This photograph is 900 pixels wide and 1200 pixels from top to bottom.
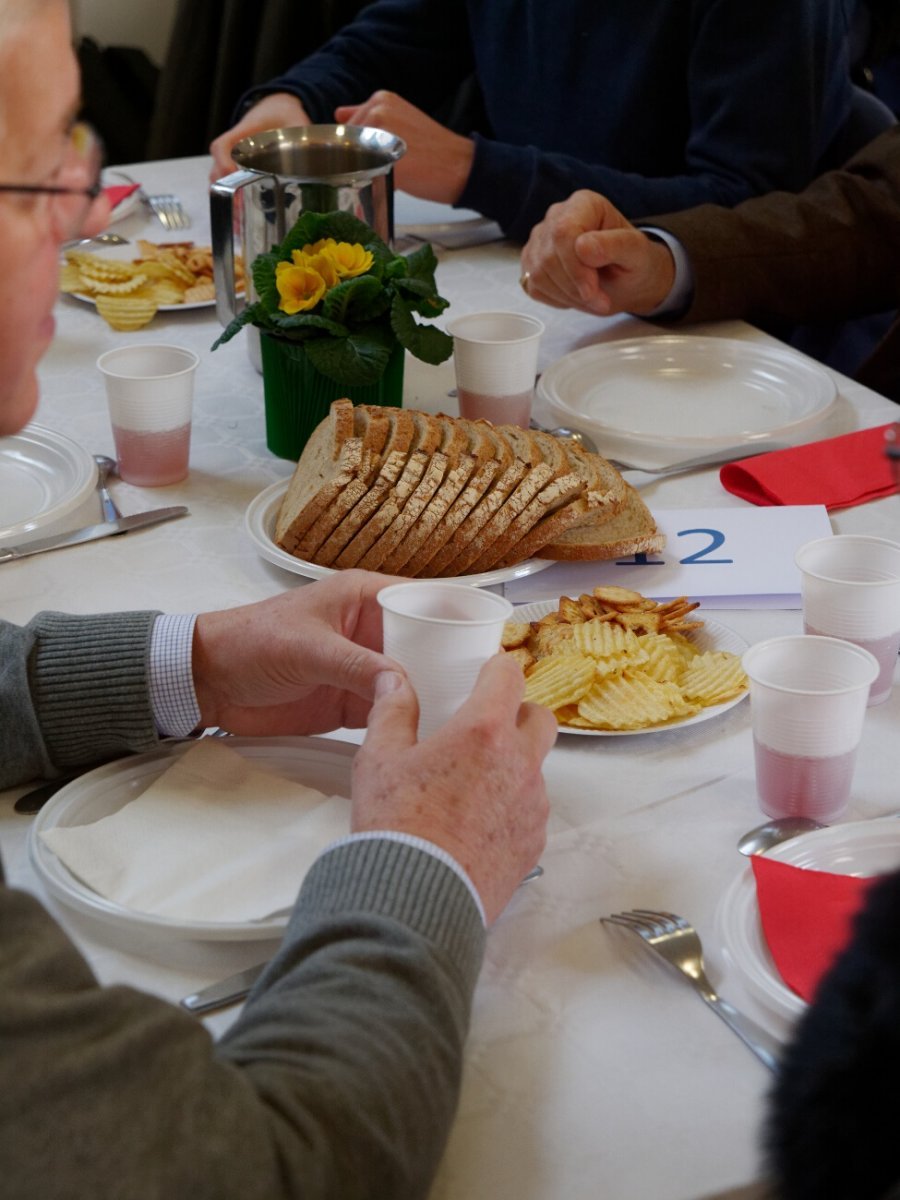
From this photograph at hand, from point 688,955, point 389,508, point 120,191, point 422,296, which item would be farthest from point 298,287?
point 120,191

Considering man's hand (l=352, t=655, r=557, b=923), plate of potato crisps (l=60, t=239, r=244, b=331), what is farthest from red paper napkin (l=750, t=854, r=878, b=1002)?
plate of potato crisps (l=60, t=239, r=244, b=331)

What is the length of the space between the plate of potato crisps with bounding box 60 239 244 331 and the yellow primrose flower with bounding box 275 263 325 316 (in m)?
0.54

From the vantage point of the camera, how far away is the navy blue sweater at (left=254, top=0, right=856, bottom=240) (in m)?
2.30

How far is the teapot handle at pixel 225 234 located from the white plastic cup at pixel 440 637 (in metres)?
0.89

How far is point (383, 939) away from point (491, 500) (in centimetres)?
68

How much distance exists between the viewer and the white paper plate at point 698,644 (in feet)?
3.67

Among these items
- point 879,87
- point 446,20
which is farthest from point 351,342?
point 879,87

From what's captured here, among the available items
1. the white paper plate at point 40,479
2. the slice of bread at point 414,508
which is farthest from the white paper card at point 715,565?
the white paper plate at point 40,479

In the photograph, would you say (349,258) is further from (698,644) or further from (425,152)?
(425,152)

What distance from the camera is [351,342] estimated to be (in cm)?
157

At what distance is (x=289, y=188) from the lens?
1.74 meters

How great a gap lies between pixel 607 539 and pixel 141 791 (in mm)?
602

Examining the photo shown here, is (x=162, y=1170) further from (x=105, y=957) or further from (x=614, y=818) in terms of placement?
(x=614, y=818)

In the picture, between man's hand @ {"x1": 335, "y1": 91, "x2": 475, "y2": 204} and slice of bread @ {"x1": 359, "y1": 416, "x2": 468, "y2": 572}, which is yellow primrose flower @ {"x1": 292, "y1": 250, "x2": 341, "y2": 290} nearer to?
slice of bread @ {"x1": 359, "y1": 416, "x2": 468, "y2": 572}
